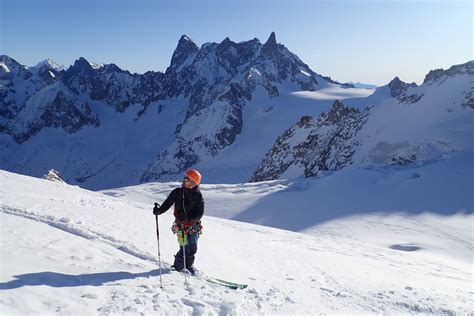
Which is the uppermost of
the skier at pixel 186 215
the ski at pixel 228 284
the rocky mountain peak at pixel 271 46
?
the rocky mountain peak at pixel 271 46

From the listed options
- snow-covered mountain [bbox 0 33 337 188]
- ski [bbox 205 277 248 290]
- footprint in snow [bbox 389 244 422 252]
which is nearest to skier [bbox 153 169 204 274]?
ski [bbox 205 277 248 290]

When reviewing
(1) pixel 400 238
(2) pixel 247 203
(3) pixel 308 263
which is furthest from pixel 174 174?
(3) pixel 308 263

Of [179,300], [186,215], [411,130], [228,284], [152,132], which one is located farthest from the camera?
[152,132]

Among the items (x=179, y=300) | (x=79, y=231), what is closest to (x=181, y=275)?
(x=179, y=300)

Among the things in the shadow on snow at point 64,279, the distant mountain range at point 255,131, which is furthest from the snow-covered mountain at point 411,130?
the shadow on snow at point 64,279

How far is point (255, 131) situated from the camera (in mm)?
133875

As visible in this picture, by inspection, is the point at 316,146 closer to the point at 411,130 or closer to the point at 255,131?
the point at 411,130

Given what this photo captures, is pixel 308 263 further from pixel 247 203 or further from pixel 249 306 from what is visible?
pixel 247 203

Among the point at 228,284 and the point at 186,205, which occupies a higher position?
the point at 186,205

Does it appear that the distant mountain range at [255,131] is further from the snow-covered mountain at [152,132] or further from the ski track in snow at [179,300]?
the ski track in snow at [179,300]

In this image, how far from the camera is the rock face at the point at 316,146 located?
164ft

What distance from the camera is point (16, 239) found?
917 cm

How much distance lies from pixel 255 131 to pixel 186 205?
126m

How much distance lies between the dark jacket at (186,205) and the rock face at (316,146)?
1573 inches
